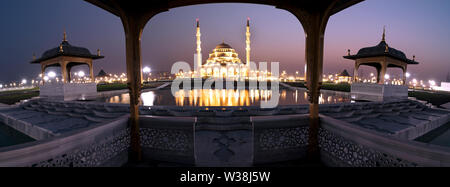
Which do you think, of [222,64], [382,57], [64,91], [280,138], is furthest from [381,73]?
[222,64]

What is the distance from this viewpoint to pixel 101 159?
3279 mm

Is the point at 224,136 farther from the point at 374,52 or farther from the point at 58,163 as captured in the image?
the point at 374,52

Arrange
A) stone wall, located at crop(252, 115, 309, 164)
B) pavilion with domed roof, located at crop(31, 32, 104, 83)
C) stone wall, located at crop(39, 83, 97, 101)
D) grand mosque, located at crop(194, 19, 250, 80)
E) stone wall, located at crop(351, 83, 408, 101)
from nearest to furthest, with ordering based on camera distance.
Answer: stone wall, located at crop(252, 115, 309, 164), stone wall, located at crop(351, 83, 408, 101), stone wall, located at crop(39, 83, 97, 101), pavilion with domed roof, located at crop(31, 32, 104, 83), grand mosque, located at crop(194, 19, 250, 80)

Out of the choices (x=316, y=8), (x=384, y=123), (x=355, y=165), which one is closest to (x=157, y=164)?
(x=355, y=165)

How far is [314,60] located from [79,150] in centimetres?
515

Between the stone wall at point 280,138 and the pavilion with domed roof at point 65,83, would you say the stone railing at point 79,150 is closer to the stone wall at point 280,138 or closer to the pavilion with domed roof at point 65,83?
the stone wall at point 280,138

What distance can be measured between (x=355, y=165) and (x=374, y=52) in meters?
15.1

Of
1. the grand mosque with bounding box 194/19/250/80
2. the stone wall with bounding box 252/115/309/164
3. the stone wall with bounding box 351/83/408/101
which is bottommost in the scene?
the stone wall with bounding box 252/115/309/164

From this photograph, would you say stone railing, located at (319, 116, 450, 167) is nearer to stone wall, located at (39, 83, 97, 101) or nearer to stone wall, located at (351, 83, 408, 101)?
stone wall, located at (351, 83, 408, 101)

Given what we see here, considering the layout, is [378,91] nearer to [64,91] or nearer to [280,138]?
[280,138]

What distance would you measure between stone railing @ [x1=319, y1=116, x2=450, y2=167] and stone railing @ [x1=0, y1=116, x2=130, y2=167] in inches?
189

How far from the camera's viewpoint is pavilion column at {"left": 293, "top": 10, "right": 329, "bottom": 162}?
3.60 metres

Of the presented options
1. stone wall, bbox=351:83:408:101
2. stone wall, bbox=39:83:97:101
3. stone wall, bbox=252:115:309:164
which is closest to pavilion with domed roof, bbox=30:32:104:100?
stone wall, bbox=39:83:97:101

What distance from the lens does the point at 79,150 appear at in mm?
2877
